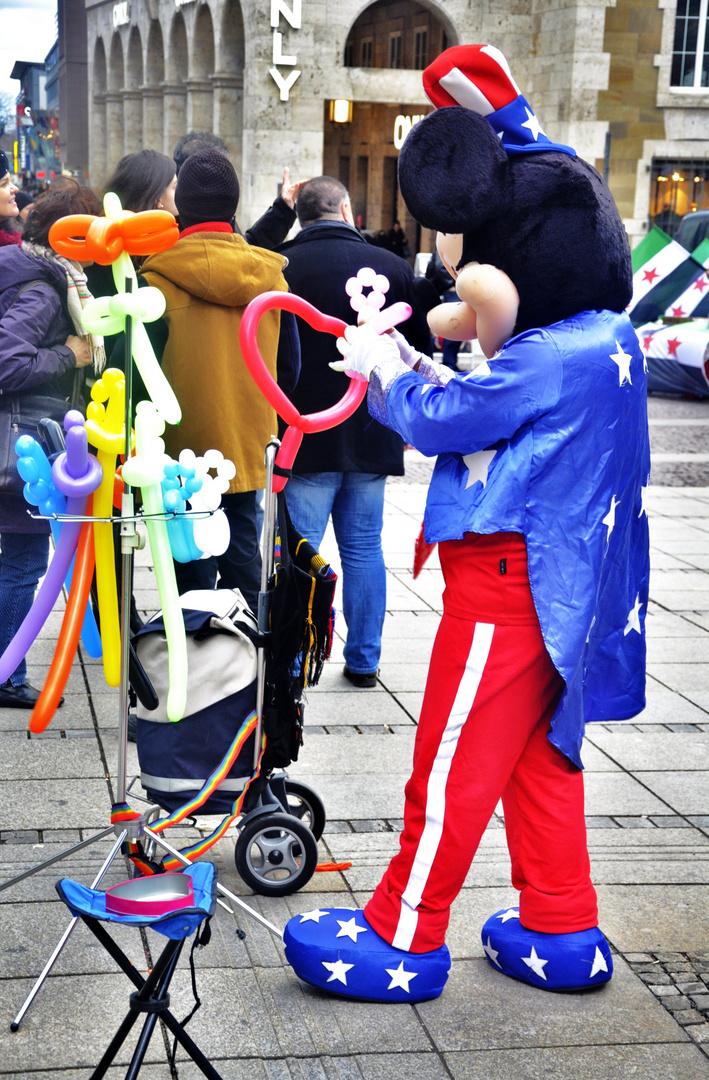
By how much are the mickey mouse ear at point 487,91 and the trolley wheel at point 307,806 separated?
5.67 feet

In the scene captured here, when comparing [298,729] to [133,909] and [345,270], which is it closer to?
[133,909]

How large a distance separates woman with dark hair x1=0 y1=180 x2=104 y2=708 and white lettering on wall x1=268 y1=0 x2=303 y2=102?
19.9 m

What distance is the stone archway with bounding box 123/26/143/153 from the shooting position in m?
38.7

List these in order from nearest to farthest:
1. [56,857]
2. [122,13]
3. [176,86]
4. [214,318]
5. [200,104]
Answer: [56,857], [214,318], [200,104], [176,86], [122,13]

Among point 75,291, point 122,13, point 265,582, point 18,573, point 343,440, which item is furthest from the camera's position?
point 122,13

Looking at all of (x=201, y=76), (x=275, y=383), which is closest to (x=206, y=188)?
(x=275, y=383)

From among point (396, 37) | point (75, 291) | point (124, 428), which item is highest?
point (396, 37)

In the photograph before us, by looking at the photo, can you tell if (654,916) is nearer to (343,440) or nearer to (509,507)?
(509,507)

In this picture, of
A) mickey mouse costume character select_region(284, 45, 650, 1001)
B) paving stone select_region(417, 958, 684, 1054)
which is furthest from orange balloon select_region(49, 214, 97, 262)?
paving stone select_region(417, 958, 684, 1054)

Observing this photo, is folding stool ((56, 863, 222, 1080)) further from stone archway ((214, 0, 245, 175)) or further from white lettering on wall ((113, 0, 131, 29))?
white lettering on wall ((113, 0, 131, 29))

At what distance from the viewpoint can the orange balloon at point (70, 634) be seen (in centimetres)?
268

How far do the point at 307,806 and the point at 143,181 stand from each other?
96.1 inches

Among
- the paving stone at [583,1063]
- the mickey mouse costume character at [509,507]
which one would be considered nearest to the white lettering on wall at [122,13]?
the mickey mouse costume character at [509,507]

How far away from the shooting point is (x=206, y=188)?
4004mm
